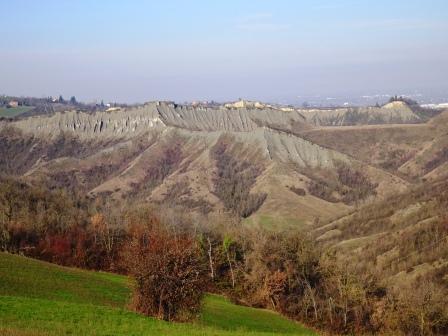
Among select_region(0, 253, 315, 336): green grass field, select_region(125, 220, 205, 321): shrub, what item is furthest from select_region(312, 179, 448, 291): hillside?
select_region(125, 220, 205, 321): shrub

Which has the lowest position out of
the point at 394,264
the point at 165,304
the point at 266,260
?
the point at 394,264

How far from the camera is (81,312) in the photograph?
95.9 feet

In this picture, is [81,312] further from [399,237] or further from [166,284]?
[399,237]

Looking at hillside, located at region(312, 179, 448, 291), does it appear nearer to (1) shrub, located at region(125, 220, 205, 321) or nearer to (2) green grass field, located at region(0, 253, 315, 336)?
(2) green grass field, located at region(0, 253, 315, 336)

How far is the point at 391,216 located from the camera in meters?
157

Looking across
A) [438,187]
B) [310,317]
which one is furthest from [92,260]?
[438,187]

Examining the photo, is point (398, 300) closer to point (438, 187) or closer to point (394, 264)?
point (394, 264)

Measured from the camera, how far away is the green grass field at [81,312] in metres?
25.0

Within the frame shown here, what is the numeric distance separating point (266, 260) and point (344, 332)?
17659 millimetres

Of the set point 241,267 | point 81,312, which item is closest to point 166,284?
point 81,312

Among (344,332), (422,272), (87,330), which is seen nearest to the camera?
(87,330)

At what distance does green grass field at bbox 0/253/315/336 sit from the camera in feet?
82.1

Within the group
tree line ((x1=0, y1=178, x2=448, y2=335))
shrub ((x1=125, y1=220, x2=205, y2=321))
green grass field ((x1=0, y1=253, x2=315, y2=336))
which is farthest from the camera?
tree line ((x1=0, y1=178, x2=448, y2=335))

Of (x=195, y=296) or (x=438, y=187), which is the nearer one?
(x=195, y=296)
